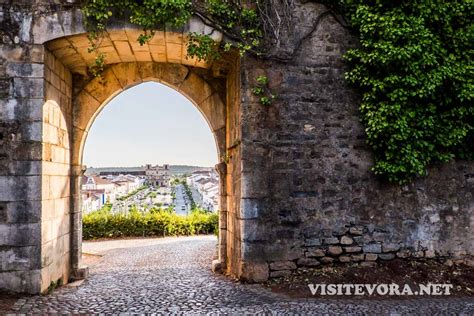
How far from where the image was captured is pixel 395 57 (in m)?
4.96

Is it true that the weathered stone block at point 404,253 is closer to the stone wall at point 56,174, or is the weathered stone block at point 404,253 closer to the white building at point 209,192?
the white building at point 209,192

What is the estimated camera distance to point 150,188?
131 ft

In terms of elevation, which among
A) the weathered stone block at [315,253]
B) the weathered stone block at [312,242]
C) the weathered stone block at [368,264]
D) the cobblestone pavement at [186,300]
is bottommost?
the cobblestone pavement at [186,300]

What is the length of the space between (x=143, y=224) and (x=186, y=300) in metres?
6.75

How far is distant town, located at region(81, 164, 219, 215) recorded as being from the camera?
63.6ft

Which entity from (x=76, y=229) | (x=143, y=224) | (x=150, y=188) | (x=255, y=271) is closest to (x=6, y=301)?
(x=76, y=229)

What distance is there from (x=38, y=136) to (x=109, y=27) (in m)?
1.57

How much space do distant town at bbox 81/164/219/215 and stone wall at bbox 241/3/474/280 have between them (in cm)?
707

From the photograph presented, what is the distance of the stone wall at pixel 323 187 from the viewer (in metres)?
5.05

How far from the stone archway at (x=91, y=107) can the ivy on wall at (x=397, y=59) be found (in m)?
0.45

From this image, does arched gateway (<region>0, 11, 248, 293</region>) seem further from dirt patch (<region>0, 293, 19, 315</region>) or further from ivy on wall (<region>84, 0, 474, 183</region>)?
ivy on wall (<region>84, 0, 474, 183</region>)

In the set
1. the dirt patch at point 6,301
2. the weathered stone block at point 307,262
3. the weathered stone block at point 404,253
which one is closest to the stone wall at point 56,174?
the dirt patch at point 6,301

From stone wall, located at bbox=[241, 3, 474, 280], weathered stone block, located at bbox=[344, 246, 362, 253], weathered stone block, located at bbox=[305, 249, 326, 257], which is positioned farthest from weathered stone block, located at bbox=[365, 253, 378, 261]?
weathered stone block, located at bbox=[305, 249, 326, 257]

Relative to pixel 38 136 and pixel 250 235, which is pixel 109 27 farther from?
pixel 250 235
